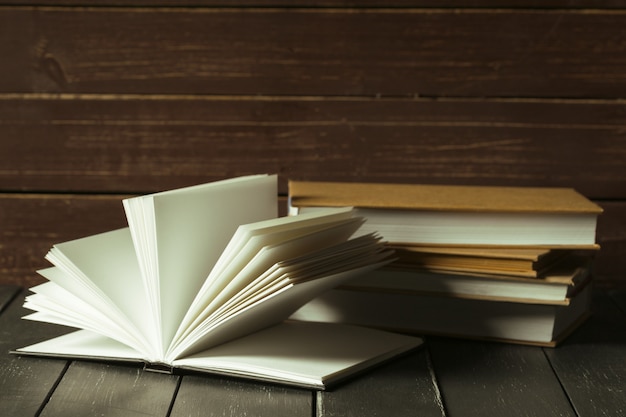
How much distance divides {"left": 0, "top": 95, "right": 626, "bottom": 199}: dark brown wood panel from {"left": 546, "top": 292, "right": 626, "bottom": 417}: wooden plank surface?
0.24 metres

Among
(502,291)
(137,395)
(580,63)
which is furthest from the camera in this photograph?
(580,63)

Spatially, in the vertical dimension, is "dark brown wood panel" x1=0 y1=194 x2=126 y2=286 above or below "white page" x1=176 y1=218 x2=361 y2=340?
above

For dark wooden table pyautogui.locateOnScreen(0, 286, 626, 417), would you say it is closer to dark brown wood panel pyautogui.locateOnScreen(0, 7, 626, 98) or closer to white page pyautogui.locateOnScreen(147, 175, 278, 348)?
white page pyautogui.locateOnScreen(147, 175, 278, 348)

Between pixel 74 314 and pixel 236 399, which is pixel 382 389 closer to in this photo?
pixel 236 399

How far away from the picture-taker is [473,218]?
90 cm

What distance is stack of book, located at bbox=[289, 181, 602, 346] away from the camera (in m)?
0.87

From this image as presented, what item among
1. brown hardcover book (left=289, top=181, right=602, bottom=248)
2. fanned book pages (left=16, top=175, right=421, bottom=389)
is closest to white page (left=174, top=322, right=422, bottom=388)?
fanned book pages (left=16, top=175, right=421, bottom=389)

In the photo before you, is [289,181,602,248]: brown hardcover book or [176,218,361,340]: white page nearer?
[176,218,361,340]: white page

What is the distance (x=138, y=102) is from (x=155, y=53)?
0.07 m

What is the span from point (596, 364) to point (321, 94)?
534 millimetres

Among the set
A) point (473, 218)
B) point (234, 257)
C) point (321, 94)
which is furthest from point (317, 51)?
point (234, 257)

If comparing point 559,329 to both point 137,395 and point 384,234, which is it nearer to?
point 384,234

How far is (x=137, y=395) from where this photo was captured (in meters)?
0.73

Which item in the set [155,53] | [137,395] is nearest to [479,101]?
[155,53]
